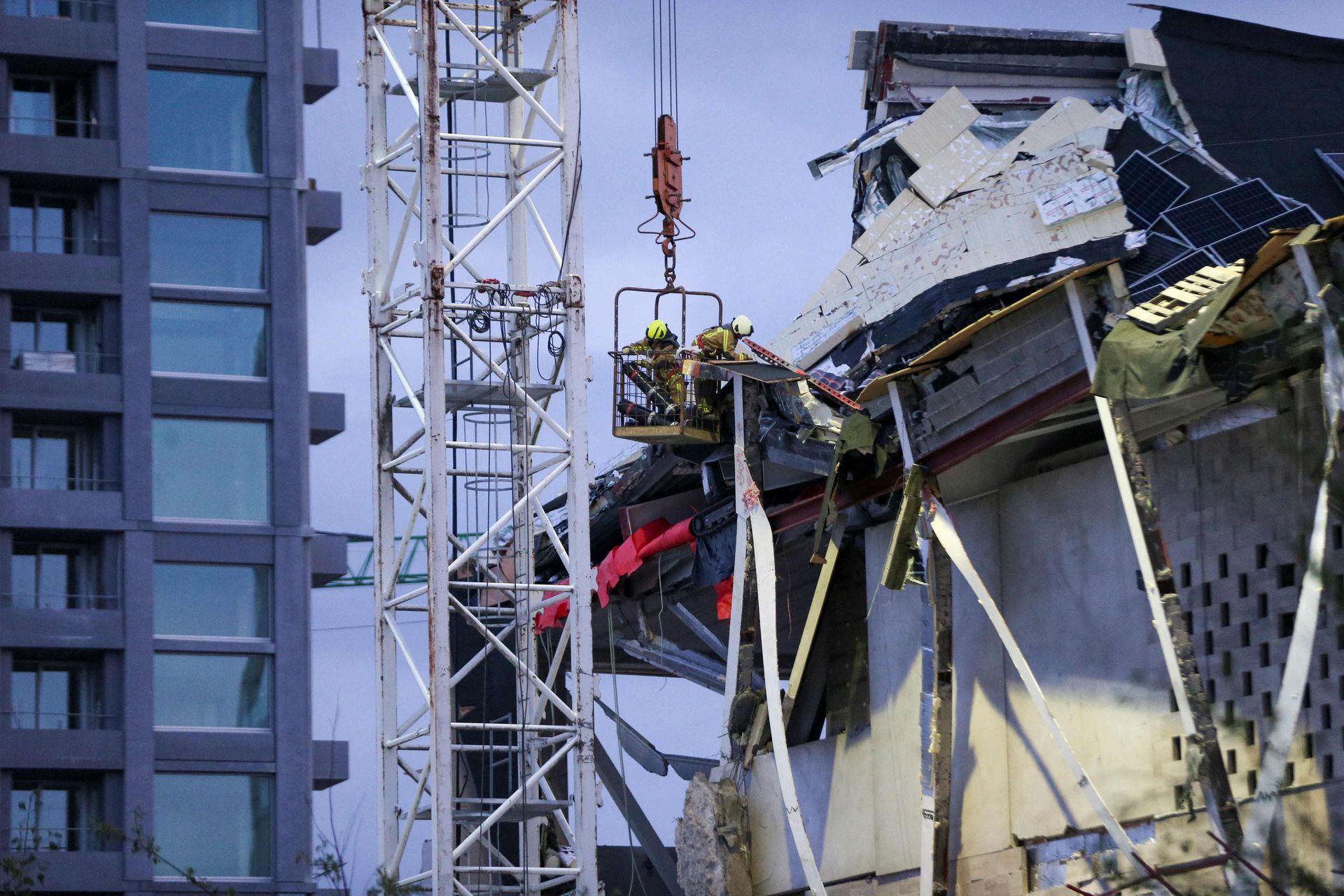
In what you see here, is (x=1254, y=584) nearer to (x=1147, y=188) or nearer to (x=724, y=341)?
(x=1147, y=188)

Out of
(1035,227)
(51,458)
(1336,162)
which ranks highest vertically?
(1336,162)

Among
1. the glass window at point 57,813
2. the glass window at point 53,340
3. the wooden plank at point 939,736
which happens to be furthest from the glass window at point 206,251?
the wooden plank at point 939,736

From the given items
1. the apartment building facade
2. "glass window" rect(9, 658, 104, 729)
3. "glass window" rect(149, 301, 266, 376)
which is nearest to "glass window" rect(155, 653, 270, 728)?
the apartment building facade

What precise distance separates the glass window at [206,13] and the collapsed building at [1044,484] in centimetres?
2336

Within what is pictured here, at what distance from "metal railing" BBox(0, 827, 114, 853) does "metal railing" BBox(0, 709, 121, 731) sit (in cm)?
220

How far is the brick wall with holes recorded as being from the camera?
1927 centimetres

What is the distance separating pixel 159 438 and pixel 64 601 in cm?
431

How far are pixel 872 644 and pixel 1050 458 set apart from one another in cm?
426

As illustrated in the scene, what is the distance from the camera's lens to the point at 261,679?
4784cm

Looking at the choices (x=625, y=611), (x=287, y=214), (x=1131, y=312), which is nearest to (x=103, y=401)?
(x=287, y=214)

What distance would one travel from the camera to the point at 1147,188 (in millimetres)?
23719

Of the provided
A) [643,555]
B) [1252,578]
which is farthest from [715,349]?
[1252,578]

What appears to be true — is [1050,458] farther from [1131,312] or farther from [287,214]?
[287,214]

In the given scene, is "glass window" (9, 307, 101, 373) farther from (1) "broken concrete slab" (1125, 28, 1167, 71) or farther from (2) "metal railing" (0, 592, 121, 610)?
(1) "broken concrete slab" (1125, 28, 1167, 71)
